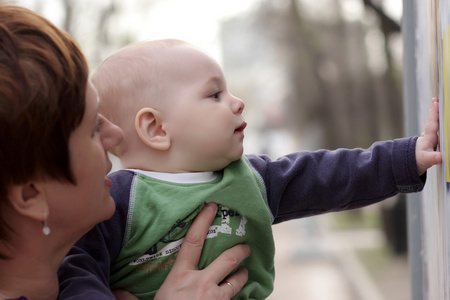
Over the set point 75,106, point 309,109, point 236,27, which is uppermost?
point 75,106

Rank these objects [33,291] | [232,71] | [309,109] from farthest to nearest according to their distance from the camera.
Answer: [232,71], [309,109], [33,291]

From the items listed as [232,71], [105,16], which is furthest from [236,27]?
[105,16]

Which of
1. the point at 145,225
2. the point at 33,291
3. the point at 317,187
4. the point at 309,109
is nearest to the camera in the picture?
the point at 33,291

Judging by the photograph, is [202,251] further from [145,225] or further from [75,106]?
[75,106]

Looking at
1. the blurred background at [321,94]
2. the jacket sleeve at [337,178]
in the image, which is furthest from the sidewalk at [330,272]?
the jacket sleeve at [337,178]

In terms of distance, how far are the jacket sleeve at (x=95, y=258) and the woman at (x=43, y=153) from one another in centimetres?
6

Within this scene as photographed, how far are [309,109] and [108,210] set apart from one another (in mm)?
23971

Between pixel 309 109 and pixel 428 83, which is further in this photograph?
pixel 309 109

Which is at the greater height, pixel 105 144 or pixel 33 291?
pixel 105 144

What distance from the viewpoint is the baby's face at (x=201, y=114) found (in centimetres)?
213

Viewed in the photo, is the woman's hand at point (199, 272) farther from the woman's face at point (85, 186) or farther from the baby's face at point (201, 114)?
the woman's face at point (85, 186)

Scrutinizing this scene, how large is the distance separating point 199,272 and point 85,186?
500 millimetres

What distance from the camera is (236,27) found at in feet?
83.9

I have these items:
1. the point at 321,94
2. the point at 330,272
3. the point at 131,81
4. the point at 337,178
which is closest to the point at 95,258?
the point at 131,81
